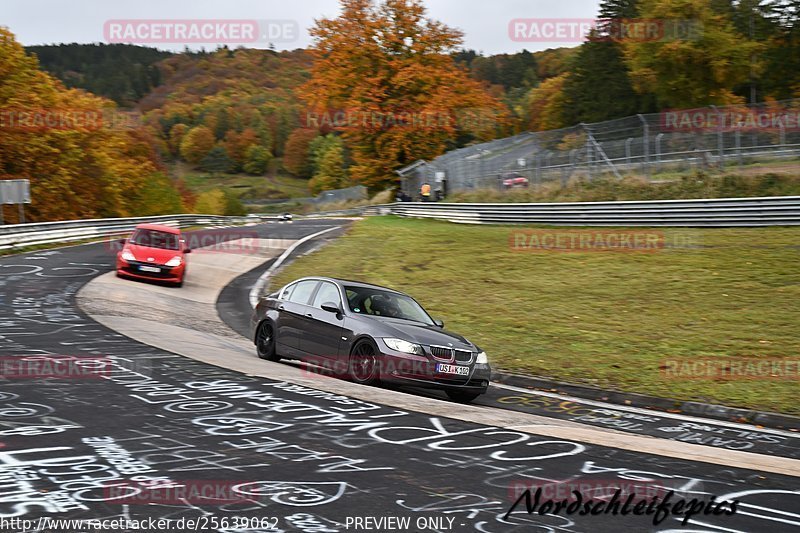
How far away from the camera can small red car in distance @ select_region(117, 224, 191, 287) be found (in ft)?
74.9

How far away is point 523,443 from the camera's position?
26.9 feet

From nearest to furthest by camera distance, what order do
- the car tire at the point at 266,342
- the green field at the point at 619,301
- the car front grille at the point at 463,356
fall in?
the car front grille at the point at 463,356
the green field at the point at 619,301
the car tire at the point at 266,342

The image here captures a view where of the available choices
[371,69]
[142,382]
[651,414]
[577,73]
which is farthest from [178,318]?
[577,73]

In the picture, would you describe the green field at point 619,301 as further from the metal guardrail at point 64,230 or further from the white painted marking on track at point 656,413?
the metal guardrail at point 64,230

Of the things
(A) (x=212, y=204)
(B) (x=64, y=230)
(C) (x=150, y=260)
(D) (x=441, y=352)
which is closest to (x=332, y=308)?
(D) (x=441, y=352)

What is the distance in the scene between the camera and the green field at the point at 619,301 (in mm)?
13195

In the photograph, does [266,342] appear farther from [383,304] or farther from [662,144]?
[662,144]

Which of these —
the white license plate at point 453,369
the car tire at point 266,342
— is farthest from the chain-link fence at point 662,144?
the white license plate at point 453,369

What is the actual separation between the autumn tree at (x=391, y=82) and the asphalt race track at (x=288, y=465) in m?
43.6

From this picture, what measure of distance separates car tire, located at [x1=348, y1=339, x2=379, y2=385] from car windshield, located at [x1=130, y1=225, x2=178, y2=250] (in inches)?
528

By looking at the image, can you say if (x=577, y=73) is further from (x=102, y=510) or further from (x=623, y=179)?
(x=102, y=510)

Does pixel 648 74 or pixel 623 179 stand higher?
pixel 648 74

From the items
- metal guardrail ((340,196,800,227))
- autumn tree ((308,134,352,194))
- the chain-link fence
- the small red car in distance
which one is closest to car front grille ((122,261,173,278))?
the small red car in distance

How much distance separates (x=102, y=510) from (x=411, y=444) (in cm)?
312
